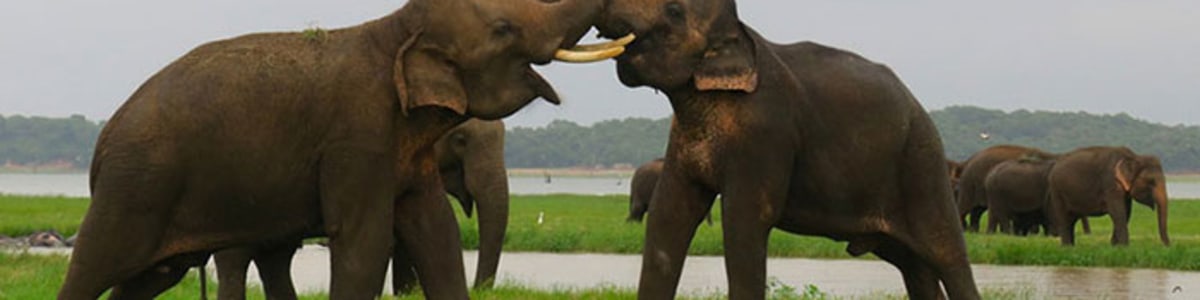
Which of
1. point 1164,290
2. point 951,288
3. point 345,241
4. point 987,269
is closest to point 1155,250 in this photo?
point 987,269

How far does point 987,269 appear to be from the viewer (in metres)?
18.6

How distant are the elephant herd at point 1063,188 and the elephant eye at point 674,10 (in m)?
15.9

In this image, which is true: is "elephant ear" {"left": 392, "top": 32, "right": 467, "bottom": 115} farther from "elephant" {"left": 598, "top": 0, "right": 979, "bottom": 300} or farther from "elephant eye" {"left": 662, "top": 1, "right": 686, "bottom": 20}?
"elephant eye" {"left": 662, "top": 1, "right": 686, "bottom": 20}

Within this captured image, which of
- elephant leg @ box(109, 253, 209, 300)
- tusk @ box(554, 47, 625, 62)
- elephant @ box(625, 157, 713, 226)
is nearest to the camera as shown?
tusk @ box(554, 47, 625, 62)

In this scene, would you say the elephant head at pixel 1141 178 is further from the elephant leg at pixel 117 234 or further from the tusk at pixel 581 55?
the elephant leg at pixel 117 234

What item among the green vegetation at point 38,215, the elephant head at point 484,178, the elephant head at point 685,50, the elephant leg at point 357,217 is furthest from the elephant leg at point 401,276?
the green vegetation at point 38,215

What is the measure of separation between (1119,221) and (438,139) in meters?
17.4

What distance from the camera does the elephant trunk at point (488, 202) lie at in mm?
13352

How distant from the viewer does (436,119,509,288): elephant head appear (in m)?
13.3

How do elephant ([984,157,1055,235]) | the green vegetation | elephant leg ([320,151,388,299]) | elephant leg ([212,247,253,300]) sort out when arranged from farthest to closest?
1. elephant ([984,157,1055,235])
2. the green vegetation
3. elephant leg ([212,247,253,300])
4. elephant leg ([320,151,388,299])

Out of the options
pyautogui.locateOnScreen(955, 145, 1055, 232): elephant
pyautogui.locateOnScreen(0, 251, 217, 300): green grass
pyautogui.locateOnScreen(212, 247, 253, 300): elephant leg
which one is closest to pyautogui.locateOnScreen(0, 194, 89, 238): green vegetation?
pyautogui.locateOnScreen(0, 251, 217, 300): green grass

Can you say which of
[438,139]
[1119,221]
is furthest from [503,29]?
[1119,221]

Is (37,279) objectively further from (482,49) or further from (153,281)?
(482,49)

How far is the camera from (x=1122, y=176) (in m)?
24.3
